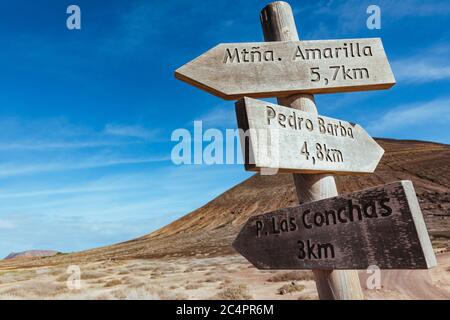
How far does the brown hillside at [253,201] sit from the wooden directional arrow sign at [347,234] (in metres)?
41.8

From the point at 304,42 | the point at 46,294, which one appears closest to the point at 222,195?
the point at 46,294

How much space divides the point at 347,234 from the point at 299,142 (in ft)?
3.05

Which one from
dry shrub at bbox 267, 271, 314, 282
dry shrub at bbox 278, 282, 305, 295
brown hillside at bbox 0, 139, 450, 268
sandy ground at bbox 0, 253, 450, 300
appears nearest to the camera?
sandy ground at bbox 0, 253, 450, 300

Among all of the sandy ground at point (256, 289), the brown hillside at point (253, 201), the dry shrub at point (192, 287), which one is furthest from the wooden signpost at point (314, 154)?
the brown hillside at point (253, 201)

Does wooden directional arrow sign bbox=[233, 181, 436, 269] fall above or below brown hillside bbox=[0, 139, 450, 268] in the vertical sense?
below

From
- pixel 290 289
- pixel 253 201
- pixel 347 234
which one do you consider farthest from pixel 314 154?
pixel 253 201

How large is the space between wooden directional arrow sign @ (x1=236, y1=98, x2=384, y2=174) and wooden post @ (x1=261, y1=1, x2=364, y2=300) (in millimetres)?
246

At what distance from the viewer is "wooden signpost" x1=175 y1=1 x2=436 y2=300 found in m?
2.38

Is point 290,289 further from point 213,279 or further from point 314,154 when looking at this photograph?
point 314,154

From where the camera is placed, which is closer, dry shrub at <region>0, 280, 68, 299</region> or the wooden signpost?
the wooden signpost

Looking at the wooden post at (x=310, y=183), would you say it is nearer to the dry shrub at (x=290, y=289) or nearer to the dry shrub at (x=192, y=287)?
the dry shrub at (x=290, y=289)

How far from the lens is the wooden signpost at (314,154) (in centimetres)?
238

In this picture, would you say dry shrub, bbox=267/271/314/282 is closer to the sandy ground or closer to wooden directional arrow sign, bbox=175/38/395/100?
the sandy ground

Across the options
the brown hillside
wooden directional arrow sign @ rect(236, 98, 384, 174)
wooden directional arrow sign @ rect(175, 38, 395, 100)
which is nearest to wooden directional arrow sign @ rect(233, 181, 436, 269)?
wooden directional arrow sign @ rect(236, 98, 384, 174)
